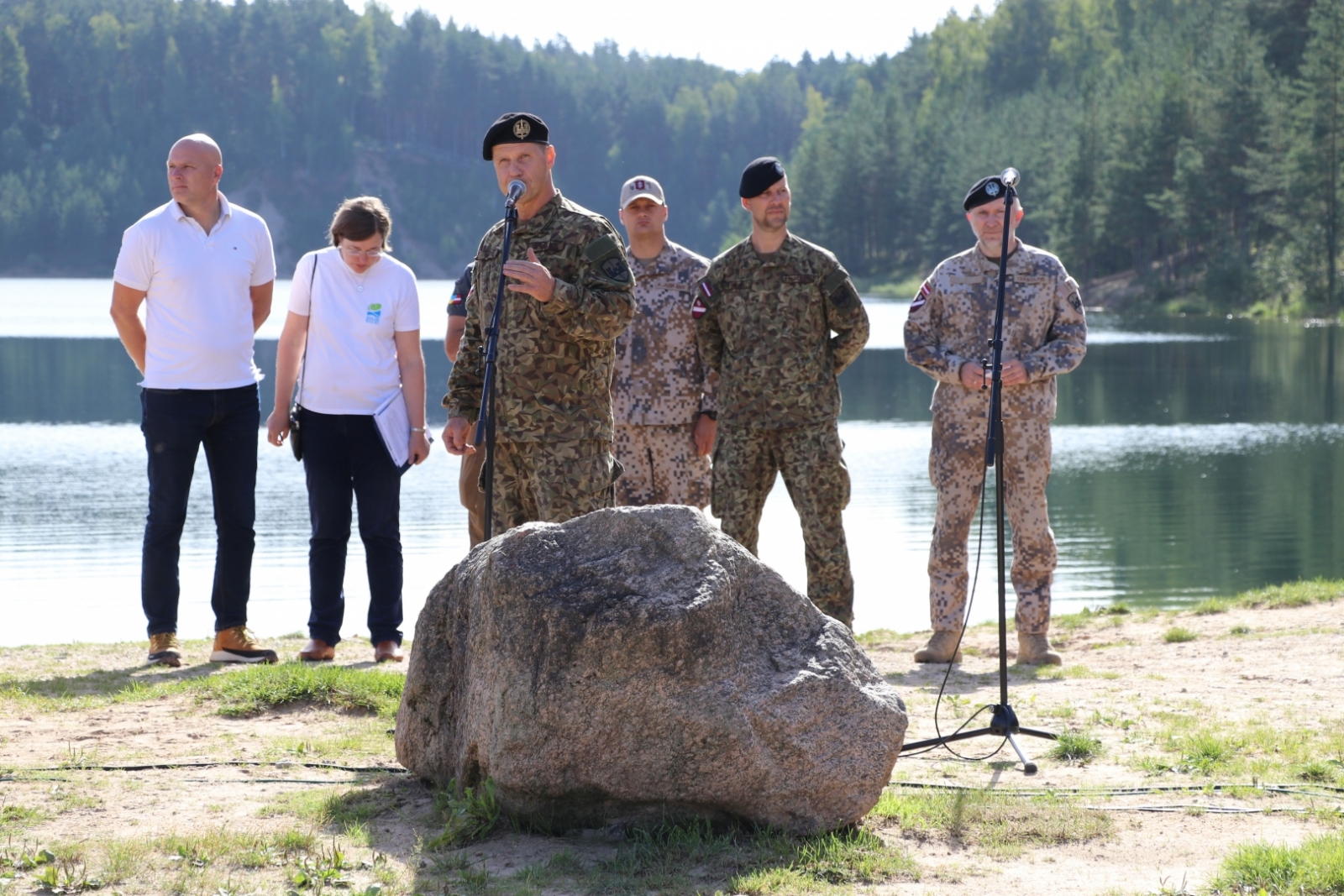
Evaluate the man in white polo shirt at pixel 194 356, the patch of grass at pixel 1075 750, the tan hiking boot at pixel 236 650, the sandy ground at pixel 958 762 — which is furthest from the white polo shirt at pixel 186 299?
the patch of grass at pixel 1075 750

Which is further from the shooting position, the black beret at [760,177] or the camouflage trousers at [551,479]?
the black beret at [760,177]

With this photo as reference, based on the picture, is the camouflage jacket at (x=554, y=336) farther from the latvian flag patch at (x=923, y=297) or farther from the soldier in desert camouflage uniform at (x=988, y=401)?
the latvian flag patch at (x=923, y=297)

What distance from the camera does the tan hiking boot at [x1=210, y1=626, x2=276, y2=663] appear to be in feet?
20.5

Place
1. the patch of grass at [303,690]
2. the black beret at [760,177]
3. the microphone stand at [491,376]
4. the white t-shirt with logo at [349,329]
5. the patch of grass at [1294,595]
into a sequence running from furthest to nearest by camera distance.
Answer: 1. the patch of grass at [1294,595]
2. the white t-shirt with logo at [349,329]
3. the black beret at [760,177]
4. the patch of grass at [303,690]
5. the microphone stand at [491,376]

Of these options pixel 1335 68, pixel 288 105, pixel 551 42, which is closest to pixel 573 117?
pixel 288 105

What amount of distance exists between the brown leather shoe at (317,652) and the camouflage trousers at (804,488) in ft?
5.90

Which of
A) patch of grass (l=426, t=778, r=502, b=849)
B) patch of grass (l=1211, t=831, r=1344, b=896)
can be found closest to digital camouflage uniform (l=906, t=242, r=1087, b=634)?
patch of grass (l=1211, t=831, r=1344, b=896)

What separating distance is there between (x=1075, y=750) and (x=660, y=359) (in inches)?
110

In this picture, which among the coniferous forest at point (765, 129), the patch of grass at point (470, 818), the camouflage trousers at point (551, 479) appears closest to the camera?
the patch of grass at point (470, 818)

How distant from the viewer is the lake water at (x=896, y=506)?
10297 mm

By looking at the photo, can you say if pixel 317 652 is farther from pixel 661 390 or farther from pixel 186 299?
pixel 661 390

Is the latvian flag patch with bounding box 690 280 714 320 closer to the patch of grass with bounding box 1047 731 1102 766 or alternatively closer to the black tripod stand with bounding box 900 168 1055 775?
the black tripod stand with bounding box 900 168 1055 775

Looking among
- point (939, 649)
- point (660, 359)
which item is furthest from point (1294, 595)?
point (660, 359)

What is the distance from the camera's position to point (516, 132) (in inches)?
185
